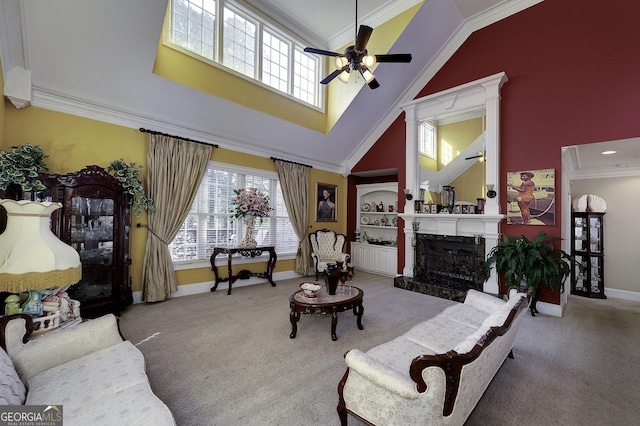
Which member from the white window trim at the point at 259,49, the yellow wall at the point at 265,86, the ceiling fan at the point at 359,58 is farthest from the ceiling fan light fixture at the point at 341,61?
the white window trim at the point at 259,49

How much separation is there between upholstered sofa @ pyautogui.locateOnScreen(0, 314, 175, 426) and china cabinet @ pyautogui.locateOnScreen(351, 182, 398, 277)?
5393mm

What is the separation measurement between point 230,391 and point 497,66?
20.4 feet

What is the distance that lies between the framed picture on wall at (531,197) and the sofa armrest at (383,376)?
13.6 feet

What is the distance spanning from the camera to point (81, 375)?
4.91 ft

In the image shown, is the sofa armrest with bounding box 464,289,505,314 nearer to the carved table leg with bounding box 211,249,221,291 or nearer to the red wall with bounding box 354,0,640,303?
the red wall with bounding box 354,0,640,303

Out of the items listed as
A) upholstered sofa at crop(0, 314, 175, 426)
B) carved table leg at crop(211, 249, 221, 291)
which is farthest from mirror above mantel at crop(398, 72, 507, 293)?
upholstered sofa at crop(0, 314, 175, 426)

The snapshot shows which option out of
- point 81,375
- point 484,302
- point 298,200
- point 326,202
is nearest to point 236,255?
point 298,200

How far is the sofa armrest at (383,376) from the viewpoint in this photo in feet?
4.43

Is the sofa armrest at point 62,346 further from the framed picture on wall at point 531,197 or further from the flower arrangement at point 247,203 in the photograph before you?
the framed picture on wall at point 531,197

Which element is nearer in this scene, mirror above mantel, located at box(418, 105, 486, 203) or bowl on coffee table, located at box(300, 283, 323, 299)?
bowl on coffee table, located at box(300, 283, 323, 299)

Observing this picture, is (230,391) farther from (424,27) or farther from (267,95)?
(424,27)

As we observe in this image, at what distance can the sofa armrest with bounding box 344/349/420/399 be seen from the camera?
1.35 meters

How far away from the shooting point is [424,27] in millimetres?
4680

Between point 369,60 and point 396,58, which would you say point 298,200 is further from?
point 396,58
